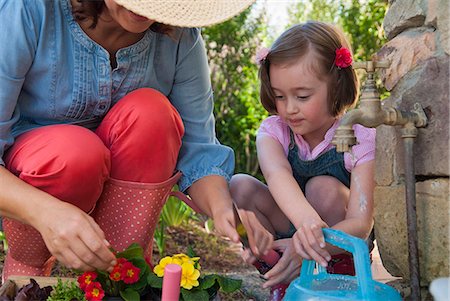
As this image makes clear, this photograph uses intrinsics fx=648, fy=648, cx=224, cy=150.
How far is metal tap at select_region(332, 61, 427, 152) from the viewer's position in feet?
5.31

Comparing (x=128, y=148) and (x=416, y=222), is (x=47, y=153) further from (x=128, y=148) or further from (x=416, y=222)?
(x=416, y=222)

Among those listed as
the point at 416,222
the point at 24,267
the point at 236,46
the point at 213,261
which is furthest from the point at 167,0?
the point at 236,46

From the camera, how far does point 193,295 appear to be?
174 cm

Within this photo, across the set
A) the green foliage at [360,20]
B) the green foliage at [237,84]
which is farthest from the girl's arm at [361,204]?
the green foliage at [360,20]

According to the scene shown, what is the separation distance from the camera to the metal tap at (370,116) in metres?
1.62

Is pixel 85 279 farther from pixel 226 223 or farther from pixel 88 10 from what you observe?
pixel 88 10

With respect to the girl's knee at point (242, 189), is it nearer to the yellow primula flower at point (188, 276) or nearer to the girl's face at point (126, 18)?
the yellow primula flower at point (188, 276)

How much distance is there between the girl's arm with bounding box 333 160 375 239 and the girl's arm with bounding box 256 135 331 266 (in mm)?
114

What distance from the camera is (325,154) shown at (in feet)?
7.30

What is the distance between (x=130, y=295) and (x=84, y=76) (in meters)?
0.68

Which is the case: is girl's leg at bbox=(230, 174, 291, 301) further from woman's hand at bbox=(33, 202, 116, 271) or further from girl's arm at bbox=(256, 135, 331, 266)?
woman's hand at bbox=(33, 202, 116, 271)

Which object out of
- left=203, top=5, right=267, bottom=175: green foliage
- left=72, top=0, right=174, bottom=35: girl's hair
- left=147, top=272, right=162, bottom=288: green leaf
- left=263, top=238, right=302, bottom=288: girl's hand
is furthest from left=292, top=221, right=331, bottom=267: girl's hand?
left=203, top=5, right=267, bottom=175: green foliage

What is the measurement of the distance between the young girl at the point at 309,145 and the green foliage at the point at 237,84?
2.92m

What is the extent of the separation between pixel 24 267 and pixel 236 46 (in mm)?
3805
